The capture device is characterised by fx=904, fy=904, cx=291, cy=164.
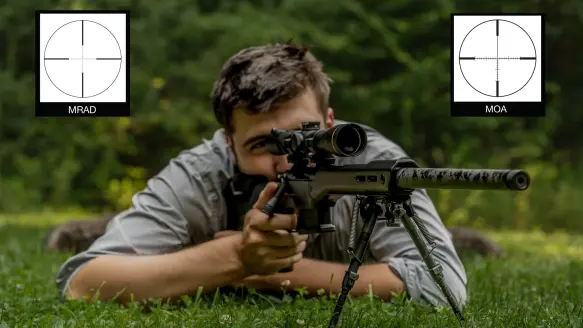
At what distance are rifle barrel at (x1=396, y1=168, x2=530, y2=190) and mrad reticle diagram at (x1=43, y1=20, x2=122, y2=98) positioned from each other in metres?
2.54

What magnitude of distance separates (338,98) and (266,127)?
10.4 m

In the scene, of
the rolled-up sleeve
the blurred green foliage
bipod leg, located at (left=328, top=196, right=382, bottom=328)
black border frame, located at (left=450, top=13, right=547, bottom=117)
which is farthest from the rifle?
the blurred green foliage

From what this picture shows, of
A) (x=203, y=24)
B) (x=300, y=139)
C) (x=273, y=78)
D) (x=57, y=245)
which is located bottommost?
(x=57, y=245)

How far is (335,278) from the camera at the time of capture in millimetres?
4129

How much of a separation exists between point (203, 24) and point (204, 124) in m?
1.67

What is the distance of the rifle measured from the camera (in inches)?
96.4

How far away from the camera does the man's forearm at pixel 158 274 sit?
3.96m

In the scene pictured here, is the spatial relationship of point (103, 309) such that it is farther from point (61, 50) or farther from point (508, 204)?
point (508, 204)

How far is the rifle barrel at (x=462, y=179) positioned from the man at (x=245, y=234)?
944 mm

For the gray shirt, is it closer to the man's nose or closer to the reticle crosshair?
the man's nose

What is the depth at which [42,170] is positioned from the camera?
1584 centimetres

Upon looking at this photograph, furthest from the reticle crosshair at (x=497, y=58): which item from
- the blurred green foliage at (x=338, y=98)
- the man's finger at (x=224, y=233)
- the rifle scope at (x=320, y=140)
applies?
the blurred green foliage at (x=338, y=98)

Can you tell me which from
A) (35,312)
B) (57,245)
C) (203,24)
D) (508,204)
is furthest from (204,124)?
(35,312)

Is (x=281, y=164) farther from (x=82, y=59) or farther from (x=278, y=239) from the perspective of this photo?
(x=82, y=59)
